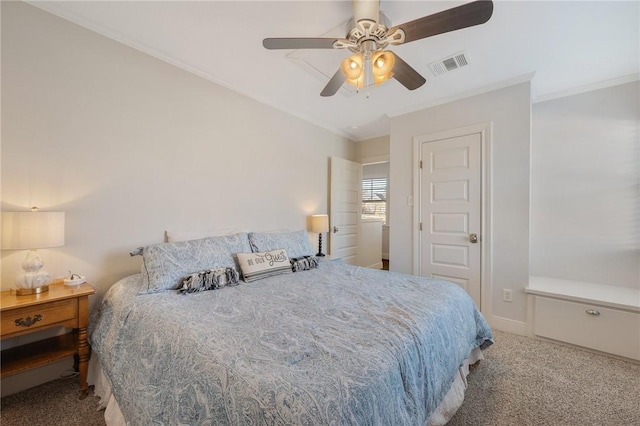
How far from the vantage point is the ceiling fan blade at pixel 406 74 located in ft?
5.73

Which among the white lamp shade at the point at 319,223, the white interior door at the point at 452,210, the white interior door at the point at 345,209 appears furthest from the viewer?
the white interior door at the point at 345,209

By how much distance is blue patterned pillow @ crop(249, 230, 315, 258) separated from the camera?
244 centimetres

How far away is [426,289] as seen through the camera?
177 cm

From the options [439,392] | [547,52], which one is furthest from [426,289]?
[547,52]

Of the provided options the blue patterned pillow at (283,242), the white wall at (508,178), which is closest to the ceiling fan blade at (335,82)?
the blue patterned pillow at (283,242)

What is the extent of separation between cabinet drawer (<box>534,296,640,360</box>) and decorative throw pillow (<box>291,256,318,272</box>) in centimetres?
223

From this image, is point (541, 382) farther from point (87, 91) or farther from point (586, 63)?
point (87, 91)

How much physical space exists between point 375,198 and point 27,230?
6.03 metres

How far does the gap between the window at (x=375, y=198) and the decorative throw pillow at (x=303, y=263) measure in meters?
4.09

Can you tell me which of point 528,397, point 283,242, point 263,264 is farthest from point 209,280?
point 528,397

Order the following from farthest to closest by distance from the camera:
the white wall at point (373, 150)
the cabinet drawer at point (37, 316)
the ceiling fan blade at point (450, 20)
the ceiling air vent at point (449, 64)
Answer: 1. the white wall at point (373, 150)
2. the ceiling air vent at point (449, 64)
3. the cabinet drawer at point (37, 316)
4. the ceiling fan blade at point (450, 20)

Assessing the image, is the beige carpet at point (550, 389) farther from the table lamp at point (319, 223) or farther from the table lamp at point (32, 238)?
the table lamp at point (32, 238)

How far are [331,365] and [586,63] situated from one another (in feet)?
11.1

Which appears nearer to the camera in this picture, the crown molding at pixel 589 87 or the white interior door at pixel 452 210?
the crown molding at pixel 589 87
